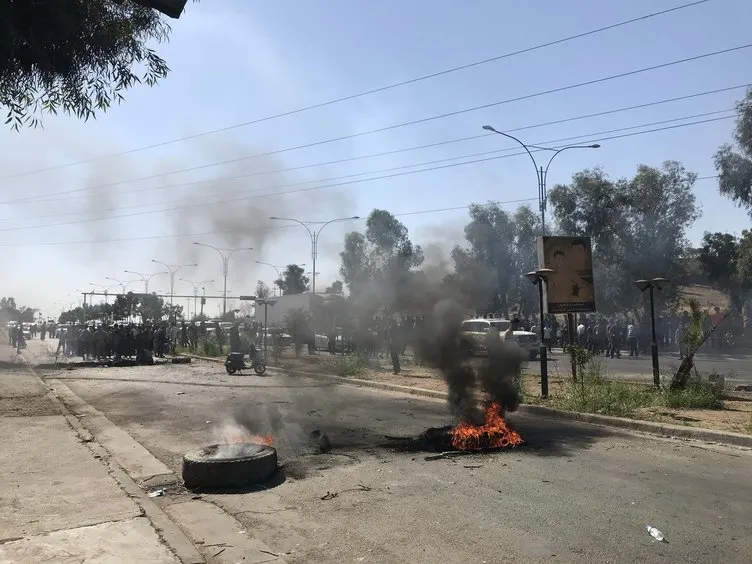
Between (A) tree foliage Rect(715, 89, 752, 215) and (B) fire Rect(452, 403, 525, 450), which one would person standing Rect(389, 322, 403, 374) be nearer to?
(B) fire Rect(452, 403, 525, 450)

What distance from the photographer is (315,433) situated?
8.16m

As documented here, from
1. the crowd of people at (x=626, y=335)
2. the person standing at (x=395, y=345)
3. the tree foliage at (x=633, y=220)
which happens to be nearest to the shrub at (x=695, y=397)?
the person standing at (x=395, y=345)

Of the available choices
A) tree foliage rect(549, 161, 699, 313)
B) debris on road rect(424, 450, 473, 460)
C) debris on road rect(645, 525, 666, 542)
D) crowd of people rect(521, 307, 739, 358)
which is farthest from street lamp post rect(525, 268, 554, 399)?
tree foliage rect(549, 161, 699, 313)

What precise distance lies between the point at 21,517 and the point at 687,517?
5310 mm

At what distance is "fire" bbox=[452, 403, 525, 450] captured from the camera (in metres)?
7.42

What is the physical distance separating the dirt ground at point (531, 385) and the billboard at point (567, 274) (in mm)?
1723

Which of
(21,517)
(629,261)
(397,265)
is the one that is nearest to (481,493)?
(21,517)

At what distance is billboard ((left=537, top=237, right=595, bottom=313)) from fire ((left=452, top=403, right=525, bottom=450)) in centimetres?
643

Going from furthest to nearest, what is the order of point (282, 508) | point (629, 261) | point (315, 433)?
point (629, 261), point (315, 433), point (282, 508)

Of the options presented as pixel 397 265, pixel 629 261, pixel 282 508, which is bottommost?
pixel 282 508

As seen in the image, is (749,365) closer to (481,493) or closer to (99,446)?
(481,493)

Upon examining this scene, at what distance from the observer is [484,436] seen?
297 inches

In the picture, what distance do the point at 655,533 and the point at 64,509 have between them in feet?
15.4

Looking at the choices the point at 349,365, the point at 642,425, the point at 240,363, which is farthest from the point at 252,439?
the point at 240,363
